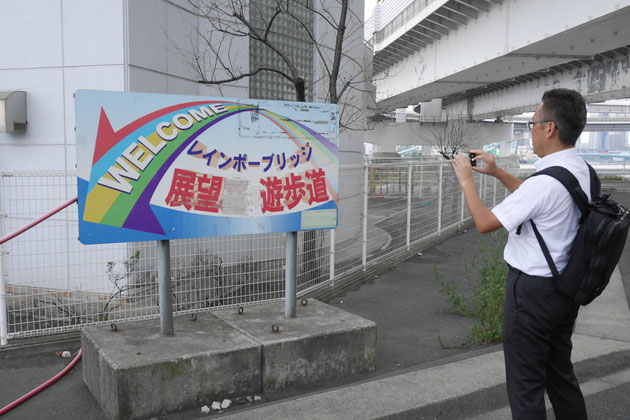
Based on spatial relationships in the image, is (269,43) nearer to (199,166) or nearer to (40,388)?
(199,166)

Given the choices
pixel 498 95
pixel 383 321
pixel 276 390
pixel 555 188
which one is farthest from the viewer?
pixel 498 95

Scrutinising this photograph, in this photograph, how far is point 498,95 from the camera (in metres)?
30.9

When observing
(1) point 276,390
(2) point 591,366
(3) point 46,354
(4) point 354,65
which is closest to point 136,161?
(1) point 276,390

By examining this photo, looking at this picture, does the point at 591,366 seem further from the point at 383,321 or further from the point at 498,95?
the point at 498,95

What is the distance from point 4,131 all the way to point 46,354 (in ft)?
14.3

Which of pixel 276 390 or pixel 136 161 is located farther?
pixel 276 390

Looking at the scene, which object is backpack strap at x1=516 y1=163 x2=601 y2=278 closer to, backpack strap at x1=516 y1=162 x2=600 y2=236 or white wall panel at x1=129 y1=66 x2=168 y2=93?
backpack strap at x1=516 y1=162 x2=600 y2=236

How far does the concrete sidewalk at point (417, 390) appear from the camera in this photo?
381 cm

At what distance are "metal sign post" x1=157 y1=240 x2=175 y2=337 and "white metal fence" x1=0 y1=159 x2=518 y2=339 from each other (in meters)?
1.13

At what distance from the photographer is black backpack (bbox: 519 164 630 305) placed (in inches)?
105

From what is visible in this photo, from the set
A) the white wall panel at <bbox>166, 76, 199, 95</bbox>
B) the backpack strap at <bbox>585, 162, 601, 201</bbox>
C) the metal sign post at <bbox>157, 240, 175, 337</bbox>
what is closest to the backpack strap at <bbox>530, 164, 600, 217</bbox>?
the backpack strap at <bbox>585, 162, 601, 201</bbox>

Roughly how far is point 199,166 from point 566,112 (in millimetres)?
2648

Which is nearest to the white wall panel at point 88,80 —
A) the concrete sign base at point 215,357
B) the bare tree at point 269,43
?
the bare tree at point 269,43

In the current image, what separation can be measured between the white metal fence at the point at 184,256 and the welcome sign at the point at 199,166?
4.51 feet
